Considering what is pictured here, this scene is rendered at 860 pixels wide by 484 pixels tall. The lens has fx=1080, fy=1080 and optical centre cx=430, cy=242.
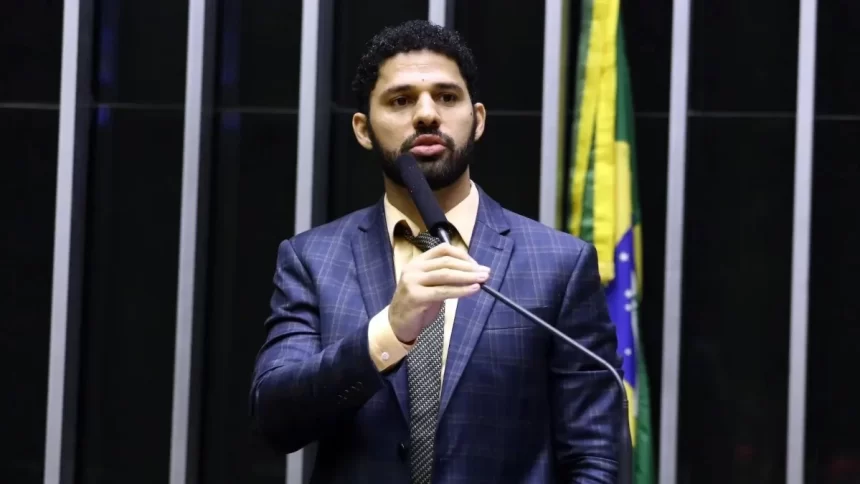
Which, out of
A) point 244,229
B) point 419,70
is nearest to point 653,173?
point 244,229

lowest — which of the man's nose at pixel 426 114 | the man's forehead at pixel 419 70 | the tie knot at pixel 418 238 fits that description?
the tie knot at pixel 418 238

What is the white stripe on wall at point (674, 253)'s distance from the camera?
4047 mm

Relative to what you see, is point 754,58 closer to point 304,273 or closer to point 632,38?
point 632,38

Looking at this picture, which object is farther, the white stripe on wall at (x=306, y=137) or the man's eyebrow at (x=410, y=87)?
the white stripe on wall at (x=306, y=137)

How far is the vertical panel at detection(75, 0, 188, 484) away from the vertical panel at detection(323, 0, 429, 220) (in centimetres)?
63

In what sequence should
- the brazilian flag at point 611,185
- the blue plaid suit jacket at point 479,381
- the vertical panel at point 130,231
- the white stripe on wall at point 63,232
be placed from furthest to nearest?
the vertical panel at point 130,231
the white stripe on wall at point 63,232
the brazilian flag at point 611,185
the blue plaid suit jacket at point 479,381

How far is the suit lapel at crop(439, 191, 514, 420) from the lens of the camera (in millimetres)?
1826

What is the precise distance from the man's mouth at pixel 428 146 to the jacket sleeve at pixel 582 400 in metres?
0.33

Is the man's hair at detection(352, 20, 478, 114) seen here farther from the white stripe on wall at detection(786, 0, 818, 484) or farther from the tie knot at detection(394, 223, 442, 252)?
the white stripe on wall at detection(786, 0, 818, 484)

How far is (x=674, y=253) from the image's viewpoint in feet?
13.3

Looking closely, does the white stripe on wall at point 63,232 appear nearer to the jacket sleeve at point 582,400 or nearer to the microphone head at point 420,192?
the microphone head at point 420,192

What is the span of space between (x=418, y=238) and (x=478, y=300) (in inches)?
7.1

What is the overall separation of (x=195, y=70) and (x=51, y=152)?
29.0 inches

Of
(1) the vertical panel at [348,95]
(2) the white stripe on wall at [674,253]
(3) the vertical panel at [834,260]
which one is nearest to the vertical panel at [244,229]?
(1) the vertical panel at [348,95]
